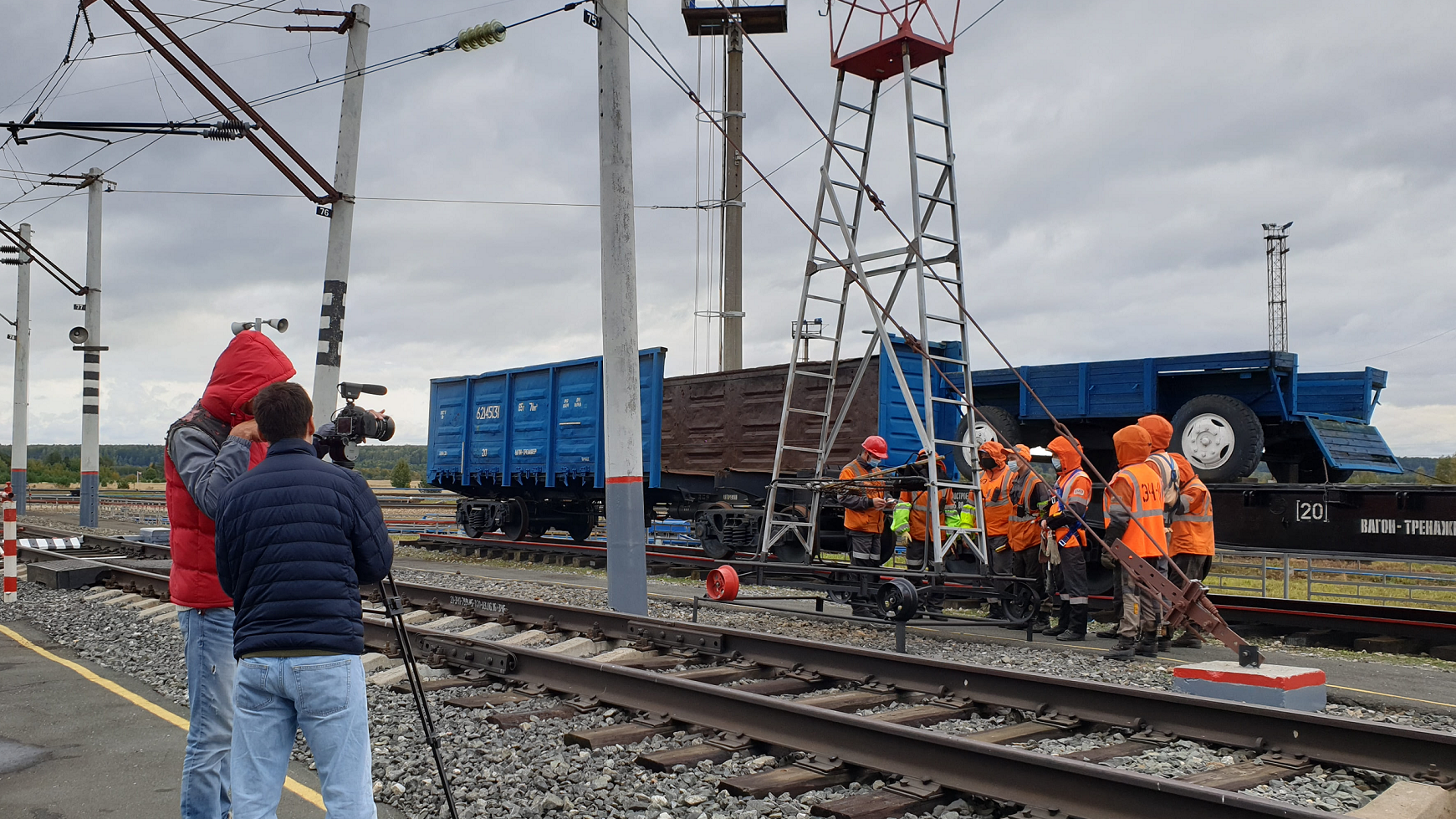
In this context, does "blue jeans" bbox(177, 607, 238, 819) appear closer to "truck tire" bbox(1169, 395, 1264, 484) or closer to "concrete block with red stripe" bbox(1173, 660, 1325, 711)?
"concrete block with red stripe" bbox(1173, 660, 1325, 711)

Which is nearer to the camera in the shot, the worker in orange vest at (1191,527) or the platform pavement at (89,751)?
the platform pavement at (89,751)

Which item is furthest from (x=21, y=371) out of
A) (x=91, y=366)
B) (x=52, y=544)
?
(x=52, y=544)

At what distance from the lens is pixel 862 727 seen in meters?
4.94

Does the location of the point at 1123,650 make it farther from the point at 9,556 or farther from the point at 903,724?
the point at 9,556

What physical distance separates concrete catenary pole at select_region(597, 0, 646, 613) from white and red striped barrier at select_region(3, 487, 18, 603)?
7.01 m

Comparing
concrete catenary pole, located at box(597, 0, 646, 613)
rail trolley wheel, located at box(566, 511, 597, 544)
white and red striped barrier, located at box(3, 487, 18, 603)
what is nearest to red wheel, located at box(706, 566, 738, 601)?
concrete catenary pole, located at box(597, 0, 646, 613)

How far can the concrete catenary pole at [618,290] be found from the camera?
10.3 metres

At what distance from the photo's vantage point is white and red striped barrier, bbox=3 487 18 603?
11.8 metres

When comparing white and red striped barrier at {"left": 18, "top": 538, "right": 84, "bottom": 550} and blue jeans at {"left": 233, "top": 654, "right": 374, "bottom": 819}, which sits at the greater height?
blue jeans at {"left": 233, "top": 654, "right": 374, "bottom": 819}

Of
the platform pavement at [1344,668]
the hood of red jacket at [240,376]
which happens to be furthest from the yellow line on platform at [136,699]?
the platform pavement at [1344,668]

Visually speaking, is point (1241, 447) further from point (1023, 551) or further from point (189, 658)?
point (189, 658)

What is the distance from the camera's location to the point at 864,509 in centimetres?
1019

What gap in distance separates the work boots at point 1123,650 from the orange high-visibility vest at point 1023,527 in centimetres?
166

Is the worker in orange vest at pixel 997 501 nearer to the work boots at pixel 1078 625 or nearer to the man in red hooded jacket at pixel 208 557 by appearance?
the work boots at pixel 1078 625
